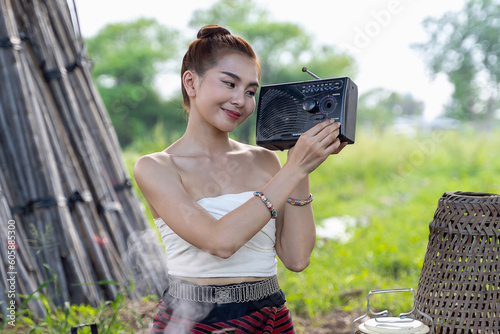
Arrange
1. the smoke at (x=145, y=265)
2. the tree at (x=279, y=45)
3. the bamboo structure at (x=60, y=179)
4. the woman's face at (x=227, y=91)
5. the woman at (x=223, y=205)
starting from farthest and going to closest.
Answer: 1. the tree at (x=279, y=45)
2. the smoke at (x=145, y=265)
3. the bamboo structure at (x=60, y=179)
4. the woman's face at (x=227, y=91)
5. the woman at (x=223, y=205)

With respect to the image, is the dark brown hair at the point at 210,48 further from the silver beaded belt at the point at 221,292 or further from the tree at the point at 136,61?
the tree at the point at 136,61

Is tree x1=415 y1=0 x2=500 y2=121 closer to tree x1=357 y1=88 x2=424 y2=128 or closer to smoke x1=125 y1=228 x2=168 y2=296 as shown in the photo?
tree x1=357 y1=88 x2=424 y2=128

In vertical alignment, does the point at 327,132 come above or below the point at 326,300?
above

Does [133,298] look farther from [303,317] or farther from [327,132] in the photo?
[327,132]

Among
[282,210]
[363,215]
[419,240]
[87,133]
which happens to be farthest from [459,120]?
[282,210]

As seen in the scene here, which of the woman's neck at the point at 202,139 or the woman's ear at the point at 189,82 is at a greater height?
the woman's ear at the point at 189,82

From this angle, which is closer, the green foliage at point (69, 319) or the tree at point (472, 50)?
the green foliage at point (69, 319)

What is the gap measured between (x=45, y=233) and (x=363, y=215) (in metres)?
3.67

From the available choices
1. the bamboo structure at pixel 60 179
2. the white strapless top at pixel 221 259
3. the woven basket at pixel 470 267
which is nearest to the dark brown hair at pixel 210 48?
the white strapless top at pixel 221 259

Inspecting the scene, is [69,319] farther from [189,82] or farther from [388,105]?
[388,105]

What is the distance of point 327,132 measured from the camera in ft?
4.23

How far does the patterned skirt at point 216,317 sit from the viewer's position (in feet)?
4.39

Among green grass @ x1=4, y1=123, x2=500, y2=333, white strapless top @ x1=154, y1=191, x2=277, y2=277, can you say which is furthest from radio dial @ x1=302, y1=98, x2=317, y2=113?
green grass @ x1=4, y1=123, x2=500, y2=333

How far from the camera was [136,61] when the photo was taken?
→ 59.3ft
